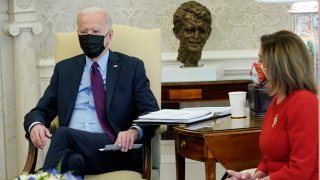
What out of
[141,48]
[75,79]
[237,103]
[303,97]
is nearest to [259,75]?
[237,103]

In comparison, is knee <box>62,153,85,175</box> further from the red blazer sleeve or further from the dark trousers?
the red blazer sleeve

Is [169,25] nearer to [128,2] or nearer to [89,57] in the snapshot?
[128,2]

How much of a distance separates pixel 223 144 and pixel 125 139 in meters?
0.44

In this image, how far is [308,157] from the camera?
2.76m

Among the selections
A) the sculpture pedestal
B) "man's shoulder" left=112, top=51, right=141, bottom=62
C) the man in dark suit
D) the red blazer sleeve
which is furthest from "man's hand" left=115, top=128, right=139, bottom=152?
the sculpture pedestal

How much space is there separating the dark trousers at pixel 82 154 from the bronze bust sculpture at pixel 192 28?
1172mm

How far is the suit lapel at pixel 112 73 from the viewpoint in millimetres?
3633

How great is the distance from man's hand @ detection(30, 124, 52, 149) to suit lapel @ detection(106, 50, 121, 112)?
318 mm

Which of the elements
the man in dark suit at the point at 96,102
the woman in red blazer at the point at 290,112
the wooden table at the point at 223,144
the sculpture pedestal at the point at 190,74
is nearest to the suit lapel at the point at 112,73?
the man in dark suit at the point at 96,102

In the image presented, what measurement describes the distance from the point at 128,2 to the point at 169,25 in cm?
32

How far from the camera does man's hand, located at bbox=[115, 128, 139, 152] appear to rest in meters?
3.34

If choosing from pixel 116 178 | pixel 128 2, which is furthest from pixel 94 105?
pixel 128 2

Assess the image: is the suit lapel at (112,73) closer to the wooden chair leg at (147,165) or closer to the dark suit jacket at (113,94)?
the dark suit jacket at (113,94)

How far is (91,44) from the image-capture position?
3650mm
